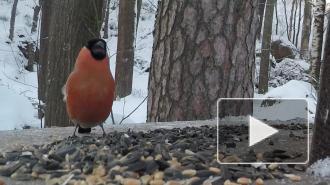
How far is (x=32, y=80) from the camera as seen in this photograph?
18172mm

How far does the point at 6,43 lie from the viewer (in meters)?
21.8

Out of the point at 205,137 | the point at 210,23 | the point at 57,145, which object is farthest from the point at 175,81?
the point at 57,145

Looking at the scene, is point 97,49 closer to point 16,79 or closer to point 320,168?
point 320,168

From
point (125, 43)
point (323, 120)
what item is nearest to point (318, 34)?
point (125, 43)

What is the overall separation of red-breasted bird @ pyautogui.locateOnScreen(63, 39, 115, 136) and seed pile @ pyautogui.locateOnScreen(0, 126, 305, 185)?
224 millimetres

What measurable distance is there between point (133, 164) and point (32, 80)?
16853 millimetres

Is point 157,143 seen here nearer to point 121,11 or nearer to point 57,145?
point 57,145

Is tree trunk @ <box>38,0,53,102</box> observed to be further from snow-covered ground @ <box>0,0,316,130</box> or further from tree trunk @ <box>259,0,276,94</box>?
tree trunk @ <box>259,0,276,94</box>

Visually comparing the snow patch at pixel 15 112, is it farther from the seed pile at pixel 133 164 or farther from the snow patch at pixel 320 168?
the snow patch at pixel 320 168

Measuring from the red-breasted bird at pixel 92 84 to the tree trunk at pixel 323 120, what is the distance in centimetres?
104

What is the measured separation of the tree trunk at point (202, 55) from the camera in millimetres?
3924

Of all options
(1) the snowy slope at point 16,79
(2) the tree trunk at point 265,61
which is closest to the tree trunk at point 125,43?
(1) the snowy slope at point 16,79
